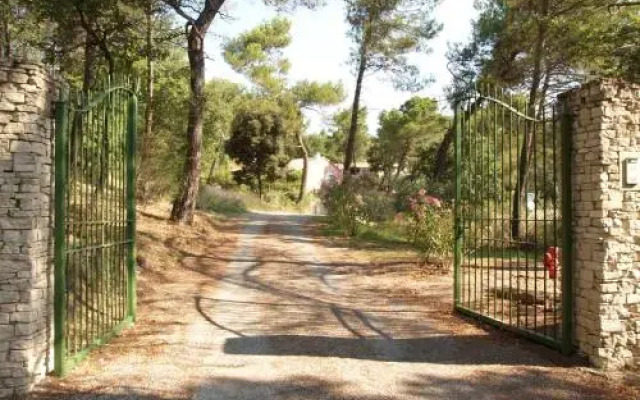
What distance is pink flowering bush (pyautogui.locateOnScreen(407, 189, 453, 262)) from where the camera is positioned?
1212cm

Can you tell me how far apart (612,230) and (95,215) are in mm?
5498

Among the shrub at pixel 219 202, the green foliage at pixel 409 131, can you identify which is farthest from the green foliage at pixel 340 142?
the shrub at pixel 219 202

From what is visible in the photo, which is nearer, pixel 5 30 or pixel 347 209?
pixel 5 30

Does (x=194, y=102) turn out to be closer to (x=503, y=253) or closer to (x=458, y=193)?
(x=458, y=193)

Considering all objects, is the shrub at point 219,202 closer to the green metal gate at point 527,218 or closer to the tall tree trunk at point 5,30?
the tall tree trunk at point 5,30

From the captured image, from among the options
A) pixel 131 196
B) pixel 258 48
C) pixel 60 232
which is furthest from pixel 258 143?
pixel 60 232

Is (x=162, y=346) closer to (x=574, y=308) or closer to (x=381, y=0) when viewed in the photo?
(x=574, y=308)

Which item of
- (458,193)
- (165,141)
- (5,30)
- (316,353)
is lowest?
(316,353)

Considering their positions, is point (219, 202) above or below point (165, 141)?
below

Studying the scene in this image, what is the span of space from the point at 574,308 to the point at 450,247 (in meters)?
6.06

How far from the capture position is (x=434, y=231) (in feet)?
40.1

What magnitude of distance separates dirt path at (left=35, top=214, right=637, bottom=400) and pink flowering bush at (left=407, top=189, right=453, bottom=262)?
1.26 meters

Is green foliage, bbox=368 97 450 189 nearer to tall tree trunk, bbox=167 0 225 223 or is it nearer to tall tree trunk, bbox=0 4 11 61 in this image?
tall tree trunk, bbox=167 0 225 223

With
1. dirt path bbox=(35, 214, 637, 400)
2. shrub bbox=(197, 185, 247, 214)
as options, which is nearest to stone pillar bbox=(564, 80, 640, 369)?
dirt path bbox=(35, 214, 637, 400)
